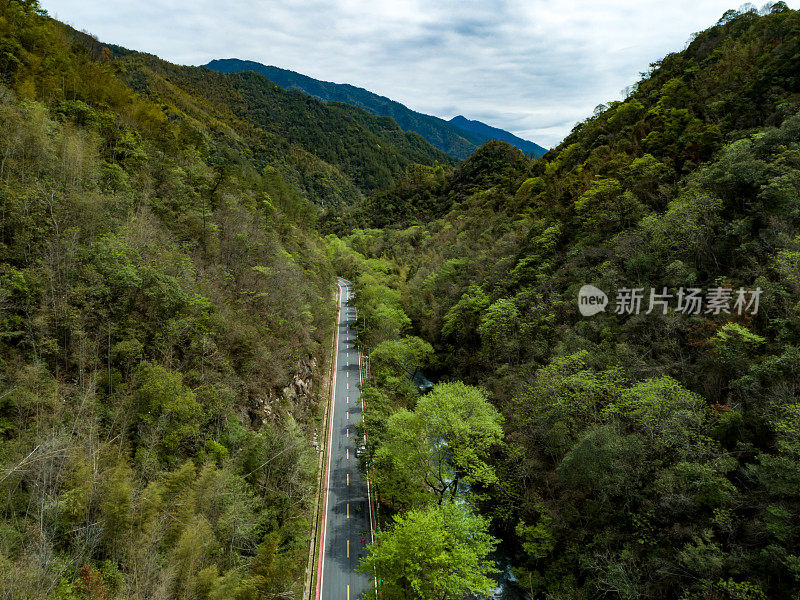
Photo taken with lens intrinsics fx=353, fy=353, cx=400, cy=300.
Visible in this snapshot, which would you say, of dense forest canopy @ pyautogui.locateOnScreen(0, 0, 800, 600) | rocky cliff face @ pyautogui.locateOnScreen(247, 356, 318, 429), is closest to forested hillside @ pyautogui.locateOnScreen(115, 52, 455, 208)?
dense forest canopy @ pyautogui.locateOnScreen(0, 0, 800, 600)

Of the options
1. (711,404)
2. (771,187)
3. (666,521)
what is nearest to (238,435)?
(666,521)

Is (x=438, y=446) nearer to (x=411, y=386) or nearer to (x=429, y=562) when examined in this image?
(x=429, y=562)

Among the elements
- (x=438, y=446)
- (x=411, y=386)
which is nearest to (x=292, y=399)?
(x=411, y=386)

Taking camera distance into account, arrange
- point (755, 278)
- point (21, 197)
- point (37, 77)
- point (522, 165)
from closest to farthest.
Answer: point (21, 197), point (755, 278), point (37, 77), point (522, 165)

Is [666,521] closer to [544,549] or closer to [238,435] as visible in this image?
[544,549]

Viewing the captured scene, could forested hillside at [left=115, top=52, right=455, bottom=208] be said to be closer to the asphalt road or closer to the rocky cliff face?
the rocky cliff face
